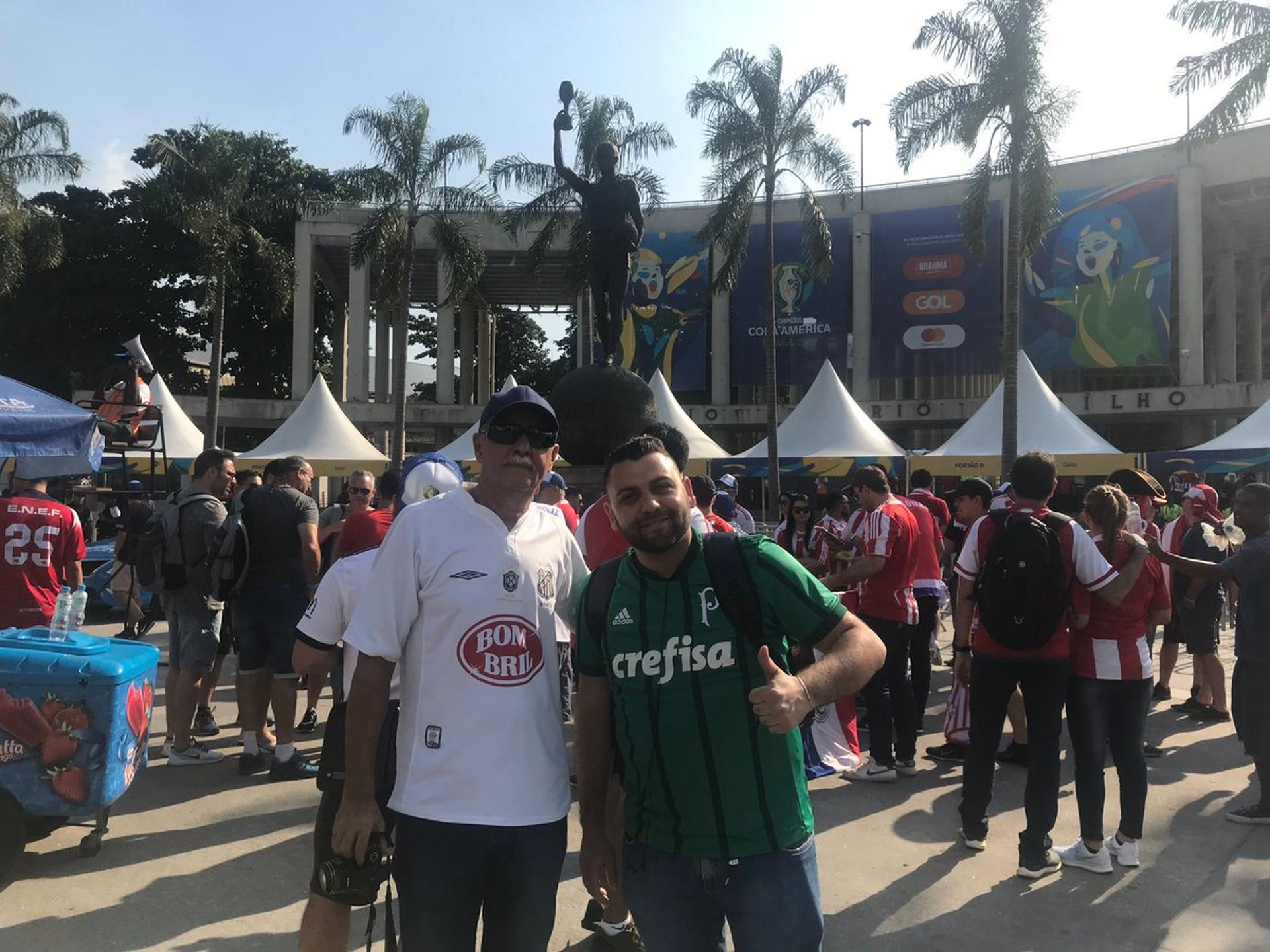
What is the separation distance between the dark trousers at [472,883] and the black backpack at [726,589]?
52cm

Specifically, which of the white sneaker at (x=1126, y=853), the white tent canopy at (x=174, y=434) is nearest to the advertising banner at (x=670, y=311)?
the white tent canopy at (x=174, y=434)

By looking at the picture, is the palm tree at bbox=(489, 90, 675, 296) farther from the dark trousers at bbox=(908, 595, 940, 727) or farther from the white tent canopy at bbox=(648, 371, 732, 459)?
the dark trousers at bbox=(908, 595, 940, 727)

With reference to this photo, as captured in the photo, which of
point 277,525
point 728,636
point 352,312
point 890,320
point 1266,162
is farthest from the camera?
point 352,312

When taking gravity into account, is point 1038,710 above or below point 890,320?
below

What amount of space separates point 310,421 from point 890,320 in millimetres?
22133

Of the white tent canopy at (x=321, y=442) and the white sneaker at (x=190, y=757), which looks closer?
the white sneaker at (x=190, y=757)

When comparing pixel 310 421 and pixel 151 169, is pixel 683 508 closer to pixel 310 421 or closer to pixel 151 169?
pixel 310 421

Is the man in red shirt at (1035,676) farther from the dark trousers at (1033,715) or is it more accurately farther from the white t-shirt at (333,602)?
the white t-shirt at (333,602)

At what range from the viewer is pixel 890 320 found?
33.6 metres

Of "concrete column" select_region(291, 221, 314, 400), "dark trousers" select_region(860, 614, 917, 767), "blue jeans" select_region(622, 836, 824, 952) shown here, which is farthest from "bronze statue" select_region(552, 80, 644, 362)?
"concrete column" select_region(291, 221, 314, 400)

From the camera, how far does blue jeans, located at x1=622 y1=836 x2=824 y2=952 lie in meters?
1.83

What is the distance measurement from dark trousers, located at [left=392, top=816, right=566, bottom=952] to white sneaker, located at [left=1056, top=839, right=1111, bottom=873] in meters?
2.96

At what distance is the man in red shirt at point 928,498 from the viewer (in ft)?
25.9

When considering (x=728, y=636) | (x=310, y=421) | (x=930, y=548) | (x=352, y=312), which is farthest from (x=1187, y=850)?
(x=352, y=312)
